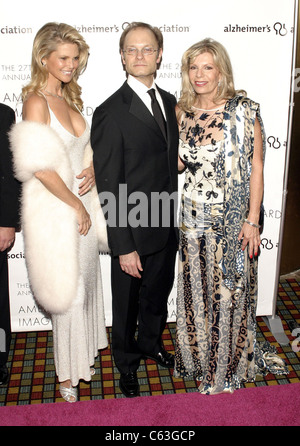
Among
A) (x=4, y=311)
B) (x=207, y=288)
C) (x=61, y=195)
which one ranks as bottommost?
(x=4, y=311)

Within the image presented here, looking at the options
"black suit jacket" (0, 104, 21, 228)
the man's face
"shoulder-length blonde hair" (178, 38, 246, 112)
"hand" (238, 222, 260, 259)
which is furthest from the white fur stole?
"hand" (238, 222, 260, 259)

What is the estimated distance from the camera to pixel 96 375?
3182 millimetres

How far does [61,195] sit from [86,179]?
20cm

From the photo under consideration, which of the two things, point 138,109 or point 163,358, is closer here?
point 138,109

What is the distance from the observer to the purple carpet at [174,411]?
9.09ft

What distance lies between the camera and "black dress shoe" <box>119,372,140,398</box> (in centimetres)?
297

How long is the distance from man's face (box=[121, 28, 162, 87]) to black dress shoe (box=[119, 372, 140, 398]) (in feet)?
5.44

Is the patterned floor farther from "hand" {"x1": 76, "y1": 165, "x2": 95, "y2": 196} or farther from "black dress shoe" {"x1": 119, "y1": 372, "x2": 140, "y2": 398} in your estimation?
"hand" {"x1": 76, "y1": 165, "x2": 95, "y2": 196}

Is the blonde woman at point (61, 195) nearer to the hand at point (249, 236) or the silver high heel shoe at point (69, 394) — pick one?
the silver high heel shoe at point (69, 394)

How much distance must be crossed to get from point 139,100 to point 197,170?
456mm

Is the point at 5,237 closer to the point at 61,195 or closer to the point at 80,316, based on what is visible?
the point at 61,195

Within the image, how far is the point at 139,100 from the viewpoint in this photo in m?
2.60

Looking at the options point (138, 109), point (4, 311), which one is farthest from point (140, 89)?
point (4, 311)

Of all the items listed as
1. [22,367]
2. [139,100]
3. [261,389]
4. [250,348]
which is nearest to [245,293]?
[250,348]
